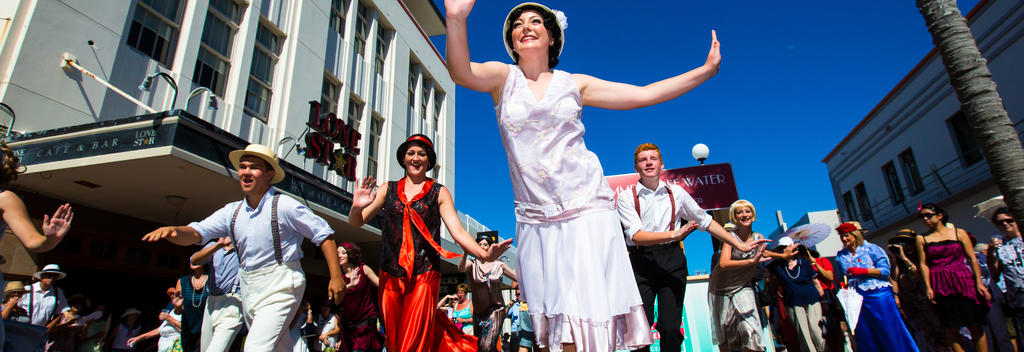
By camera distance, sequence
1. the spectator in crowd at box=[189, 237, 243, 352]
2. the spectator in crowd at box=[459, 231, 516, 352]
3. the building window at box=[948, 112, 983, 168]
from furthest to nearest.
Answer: the building window at box=[948, 112, 983, 168], the spectator in crowd at box=[459, 231, 516, 352], the spectator in crowd at box=[189, 237, 243, 352]

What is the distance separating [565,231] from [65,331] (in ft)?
29.7

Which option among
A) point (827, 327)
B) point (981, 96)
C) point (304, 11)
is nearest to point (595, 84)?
point (981, 96)

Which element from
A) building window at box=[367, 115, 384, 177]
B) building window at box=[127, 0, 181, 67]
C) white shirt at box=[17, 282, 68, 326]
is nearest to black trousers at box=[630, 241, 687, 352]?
white shirt at box=[17, 282, 68, 326]

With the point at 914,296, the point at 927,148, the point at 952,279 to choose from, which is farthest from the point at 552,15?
the point at 927,148

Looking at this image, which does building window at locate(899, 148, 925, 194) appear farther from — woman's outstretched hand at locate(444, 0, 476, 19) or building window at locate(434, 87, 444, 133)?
woman's outstretched hand at locate(444, 0, 476, 19)

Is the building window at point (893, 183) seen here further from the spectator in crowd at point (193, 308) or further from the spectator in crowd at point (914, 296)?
the spectator in crowd at point (193, 308)

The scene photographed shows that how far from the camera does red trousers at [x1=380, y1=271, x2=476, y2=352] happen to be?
316 centimetres

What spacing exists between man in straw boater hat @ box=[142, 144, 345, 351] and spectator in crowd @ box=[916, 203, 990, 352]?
666 centimetres

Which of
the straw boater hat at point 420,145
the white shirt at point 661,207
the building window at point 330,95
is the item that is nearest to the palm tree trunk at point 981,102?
the white shirt at point 661,207

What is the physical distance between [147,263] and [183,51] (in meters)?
5.00

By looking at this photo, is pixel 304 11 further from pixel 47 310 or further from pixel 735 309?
pixel 735 309

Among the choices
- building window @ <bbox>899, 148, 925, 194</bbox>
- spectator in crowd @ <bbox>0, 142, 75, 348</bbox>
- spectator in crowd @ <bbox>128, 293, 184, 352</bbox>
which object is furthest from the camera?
building window @ <bbox>899, 148, 925, 194</bbox>

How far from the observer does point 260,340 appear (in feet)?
10.1

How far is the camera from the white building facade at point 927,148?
13.5 meters
